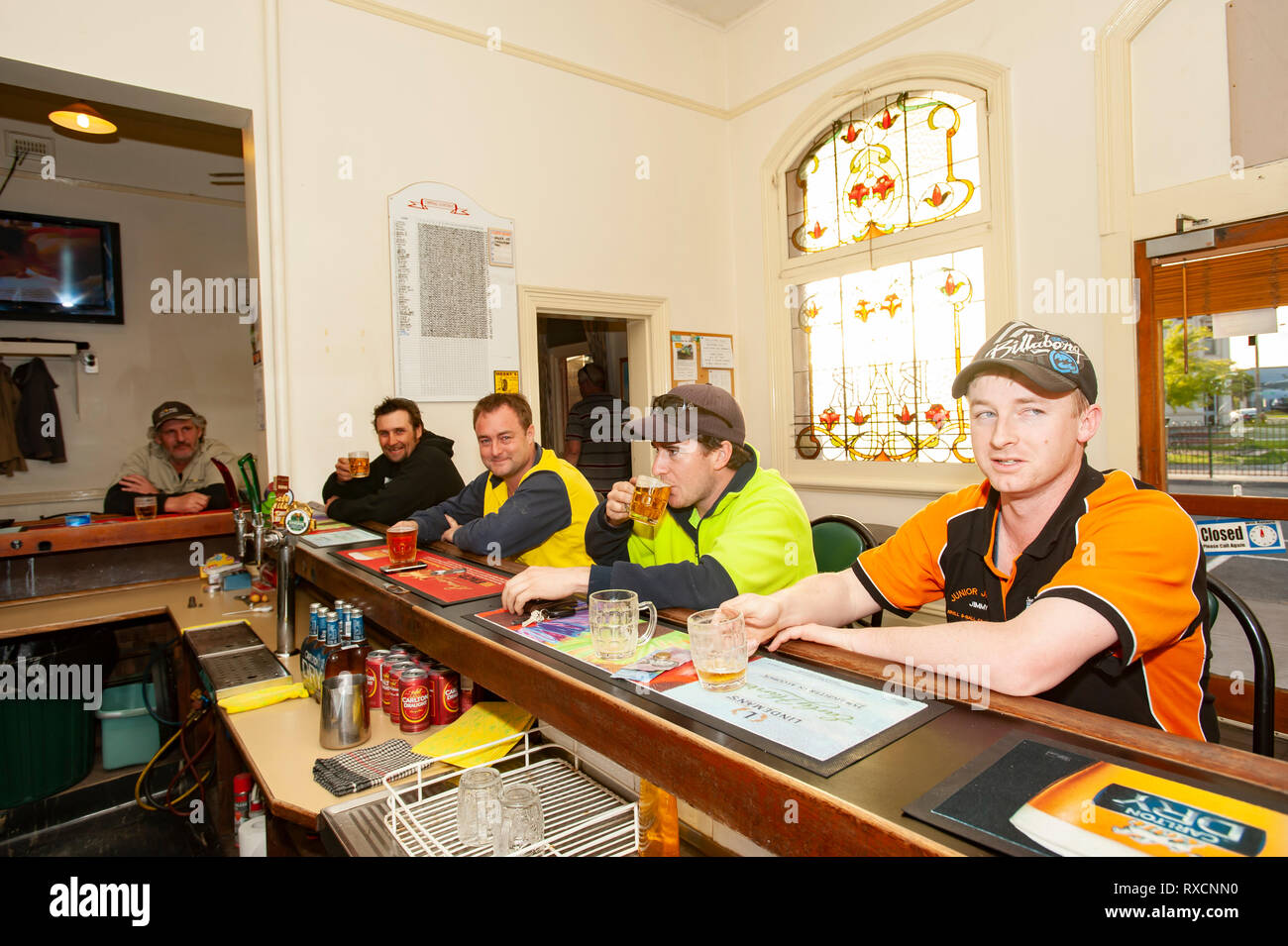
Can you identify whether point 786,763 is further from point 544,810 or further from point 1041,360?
point 1041,360

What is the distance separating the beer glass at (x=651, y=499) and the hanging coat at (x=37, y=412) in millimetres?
6079

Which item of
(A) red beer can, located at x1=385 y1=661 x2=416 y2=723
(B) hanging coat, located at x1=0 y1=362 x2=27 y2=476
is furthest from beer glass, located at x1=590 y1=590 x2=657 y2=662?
(B) hanging coat, located at x1=0 y1=362 x2=27 y2=476

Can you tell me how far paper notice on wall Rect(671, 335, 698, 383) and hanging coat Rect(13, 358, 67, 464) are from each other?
4.93 meters

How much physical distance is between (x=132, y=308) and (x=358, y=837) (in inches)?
257

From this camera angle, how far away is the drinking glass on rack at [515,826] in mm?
1097

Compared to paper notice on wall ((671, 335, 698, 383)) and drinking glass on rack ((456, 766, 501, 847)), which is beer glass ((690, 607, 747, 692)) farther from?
paper notice on wall ((671, 335, 698, 383))

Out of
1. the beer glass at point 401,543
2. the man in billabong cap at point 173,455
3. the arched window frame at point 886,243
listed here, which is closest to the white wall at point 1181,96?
the arched window frame at point 886,243

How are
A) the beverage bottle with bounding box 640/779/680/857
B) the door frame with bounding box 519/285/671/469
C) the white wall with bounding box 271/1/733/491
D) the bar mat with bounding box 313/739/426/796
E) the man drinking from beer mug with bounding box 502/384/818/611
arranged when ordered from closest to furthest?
the beverage bottle with bounding box 640/779/680/857 < the bar mat with bounding box 313/739/426/796 < the man drinking from beer mug with bounding box 502/384/818/611 < the white wall with bounding box 271/1/733/491 < the door frame with bounding box 519/285/671/469

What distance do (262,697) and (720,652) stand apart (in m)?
1.53

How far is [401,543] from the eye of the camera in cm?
209

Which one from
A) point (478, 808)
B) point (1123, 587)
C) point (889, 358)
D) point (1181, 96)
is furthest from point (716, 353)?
point (478, 808)

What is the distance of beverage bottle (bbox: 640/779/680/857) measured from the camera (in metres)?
1.18

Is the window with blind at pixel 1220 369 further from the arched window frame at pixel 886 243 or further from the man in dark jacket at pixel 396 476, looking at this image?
the man in dark jacket at pixel 396 476
